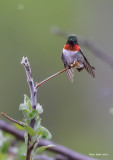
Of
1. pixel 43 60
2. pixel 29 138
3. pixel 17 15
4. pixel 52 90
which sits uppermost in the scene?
pixel 17 15

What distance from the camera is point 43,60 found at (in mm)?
9227

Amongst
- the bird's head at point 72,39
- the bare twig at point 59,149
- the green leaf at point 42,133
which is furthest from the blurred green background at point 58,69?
the green leaf at point 42,133

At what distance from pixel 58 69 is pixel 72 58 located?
631 cm

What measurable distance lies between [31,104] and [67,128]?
23.1 ft

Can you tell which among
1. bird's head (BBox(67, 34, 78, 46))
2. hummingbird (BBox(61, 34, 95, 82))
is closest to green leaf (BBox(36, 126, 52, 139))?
hummingbird (BBox(61, 34, 95, 82))

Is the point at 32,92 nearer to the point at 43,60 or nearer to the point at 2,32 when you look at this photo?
the point at 43,60

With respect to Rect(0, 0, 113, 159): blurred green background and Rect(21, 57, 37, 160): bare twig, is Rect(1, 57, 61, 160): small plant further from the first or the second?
Rect(0, 0, 113, 159): blurred green background

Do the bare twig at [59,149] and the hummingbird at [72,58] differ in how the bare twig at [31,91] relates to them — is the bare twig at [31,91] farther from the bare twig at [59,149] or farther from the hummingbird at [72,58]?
the bare twig at [59,149]

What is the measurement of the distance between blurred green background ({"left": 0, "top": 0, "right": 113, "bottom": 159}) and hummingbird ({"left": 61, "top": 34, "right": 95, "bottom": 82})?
14.6 ft

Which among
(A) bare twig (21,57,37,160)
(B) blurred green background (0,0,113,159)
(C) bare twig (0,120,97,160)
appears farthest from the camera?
(B) blurred green background (0,0,113,159)

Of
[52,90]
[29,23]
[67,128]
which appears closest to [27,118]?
[67,128]

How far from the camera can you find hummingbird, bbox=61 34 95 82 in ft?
4.68

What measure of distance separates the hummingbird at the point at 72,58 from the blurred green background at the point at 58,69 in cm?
444

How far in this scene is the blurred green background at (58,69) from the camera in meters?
7.42
